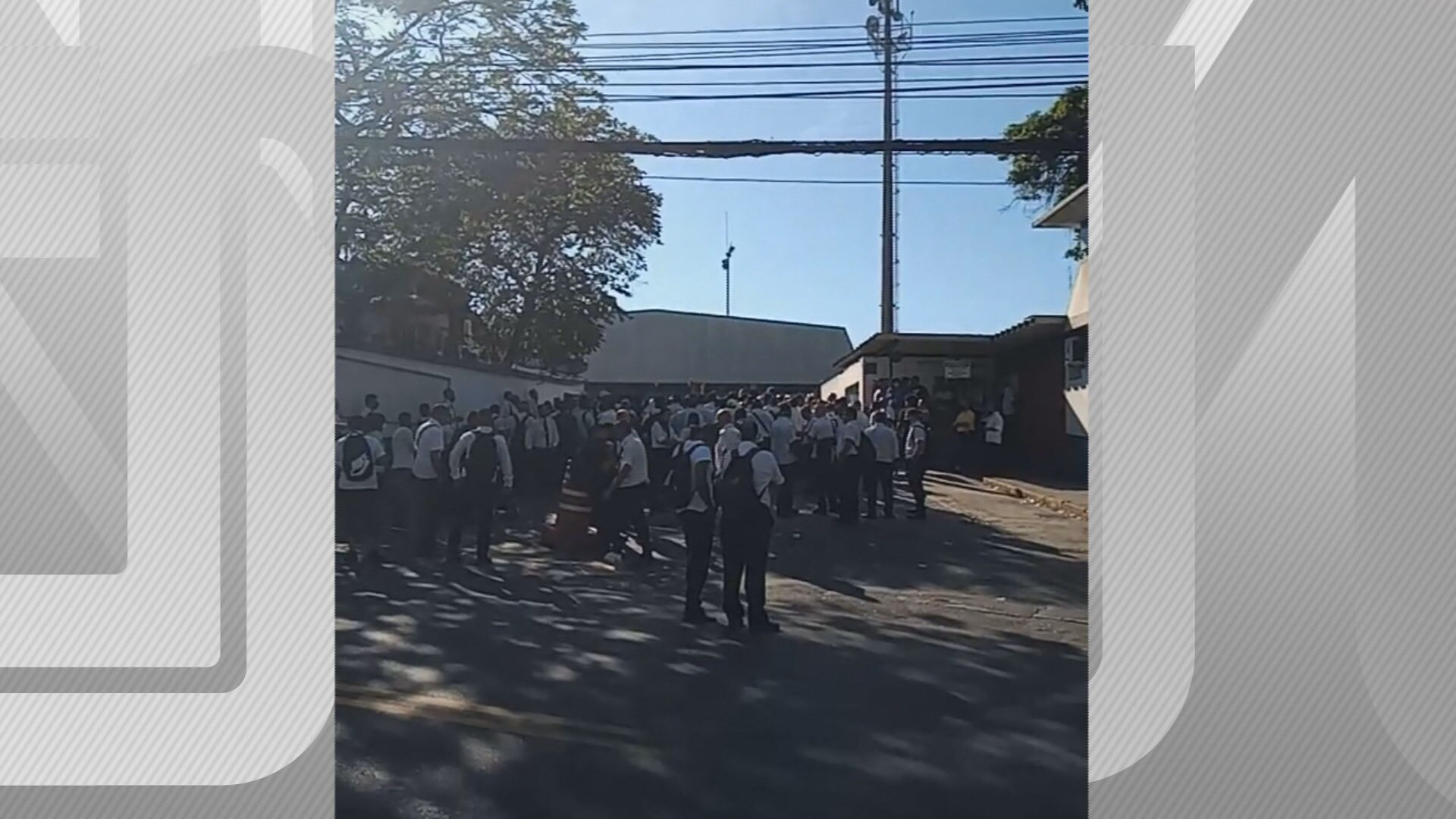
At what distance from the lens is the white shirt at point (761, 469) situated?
8.35 m

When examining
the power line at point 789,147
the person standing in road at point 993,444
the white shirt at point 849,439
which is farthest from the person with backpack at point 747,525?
the person standing in road at point 993,444

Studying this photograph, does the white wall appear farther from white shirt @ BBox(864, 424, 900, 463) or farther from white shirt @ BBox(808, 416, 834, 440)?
white shirt @ BBox(864, 424, 900, 463)

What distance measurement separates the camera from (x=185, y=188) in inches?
227

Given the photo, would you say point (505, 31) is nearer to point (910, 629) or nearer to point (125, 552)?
point (910, 629)

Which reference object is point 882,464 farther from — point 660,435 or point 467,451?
point 467,451

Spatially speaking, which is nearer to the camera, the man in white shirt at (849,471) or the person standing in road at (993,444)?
the man in white shirt at (849,471)

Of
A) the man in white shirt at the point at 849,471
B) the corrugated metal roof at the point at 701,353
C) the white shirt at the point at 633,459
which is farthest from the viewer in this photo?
the corrugated metal roof at the point at 701,353

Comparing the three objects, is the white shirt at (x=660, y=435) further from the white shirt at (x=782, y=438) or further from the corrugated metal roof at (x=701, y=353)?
the corrugated metal roof at (x=701, y=353)

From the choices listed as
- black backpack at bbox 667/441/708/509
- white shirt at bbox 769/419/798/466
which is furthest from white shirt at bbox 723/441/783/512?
white shirt at bbox 769/419/798/466

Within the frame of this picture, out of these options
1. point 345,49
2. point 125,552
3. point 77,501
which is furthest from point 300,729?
point 345,49

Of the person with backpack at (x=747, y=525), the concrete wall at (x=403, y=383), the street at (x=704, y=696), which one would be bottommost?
the street at (x=704, y=696)

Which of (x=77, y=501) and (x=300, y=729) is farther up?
(x=77, y=501)

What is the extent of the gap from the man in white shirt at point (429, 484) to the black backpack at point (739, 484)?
13.5ft

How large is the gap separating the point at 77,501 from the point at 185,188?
61.3 inches
